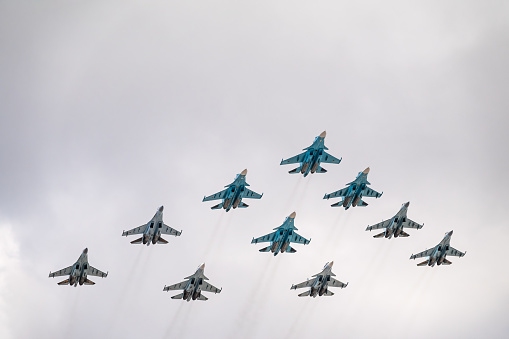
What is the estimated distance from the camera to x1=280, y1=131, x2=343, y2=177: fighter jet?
170000 mm

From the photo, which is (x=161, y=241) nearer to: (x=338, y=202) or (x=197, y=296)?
(x=197, y=296)

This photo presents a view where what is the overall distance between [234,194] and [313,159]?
16.7 meters

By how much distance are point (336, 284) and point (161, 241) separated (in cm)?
3676

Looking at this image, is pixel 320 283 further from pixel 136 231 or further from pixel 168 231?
pixel 136 231

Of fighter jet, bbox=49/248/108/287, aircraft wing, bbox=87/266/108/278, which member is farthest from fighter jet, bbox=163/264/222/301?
fighter jet, bbox=49/248/108/287

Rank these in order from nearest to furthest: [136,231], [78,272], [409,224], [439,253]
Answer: [78,272] < [136,231] < [439,253] < [409,224]

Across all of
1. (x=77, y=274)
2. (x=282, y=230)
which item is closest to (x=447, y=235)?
(x=282, y=230)

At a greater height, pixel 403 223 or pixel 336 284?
pixel 403 223

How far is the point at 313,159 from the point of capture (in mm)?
170750

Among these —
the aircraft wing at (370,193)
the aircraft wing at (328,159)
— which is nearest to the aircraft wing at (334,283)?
the aircraft wing at (370,193)

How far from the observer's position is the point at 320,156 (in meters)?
171

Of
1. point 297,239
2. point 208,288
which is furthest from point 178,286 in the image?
point 297,239

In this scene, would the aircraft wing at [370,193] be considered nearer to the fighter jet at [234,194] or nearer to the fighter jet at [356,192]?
the fighter jet at [356,192]

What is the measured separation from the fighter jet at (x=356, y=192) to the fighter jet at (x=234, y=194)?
16.9m
